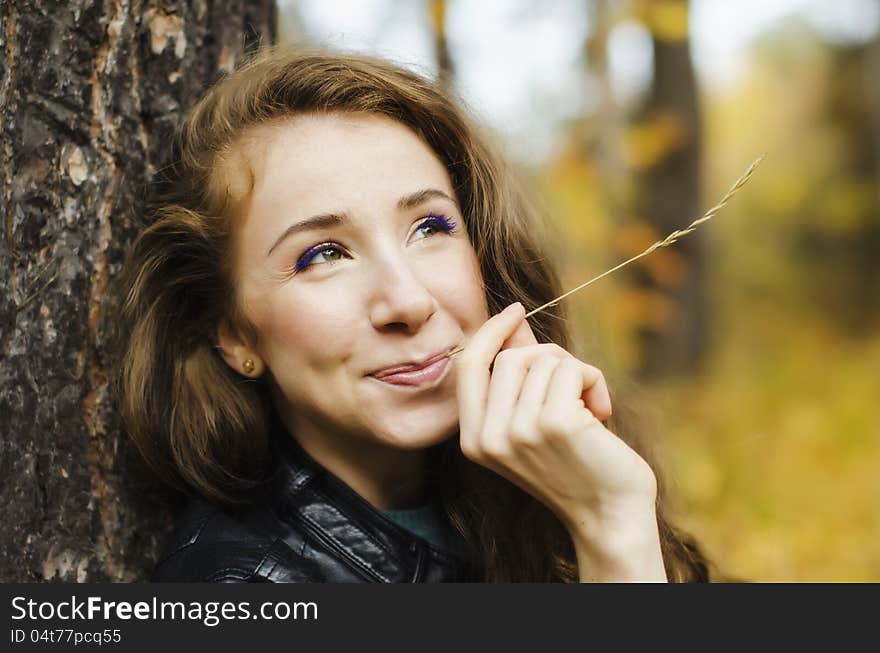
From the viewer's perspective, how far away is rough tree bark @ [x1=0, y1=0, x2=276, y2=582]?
187cm

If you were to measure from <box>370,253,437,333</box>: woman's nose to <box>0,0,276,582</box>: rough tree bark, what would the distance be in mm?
Result: 706

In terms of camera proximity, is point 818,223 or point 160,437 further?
point 818,223

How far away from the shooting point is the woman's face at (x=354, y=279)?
181cm

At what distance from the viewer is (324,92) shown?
197cm

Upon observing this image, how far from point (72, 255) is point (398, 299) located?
2.64ft

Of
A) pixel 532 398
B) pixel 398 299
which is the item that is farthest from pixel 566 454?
pixel 398 299

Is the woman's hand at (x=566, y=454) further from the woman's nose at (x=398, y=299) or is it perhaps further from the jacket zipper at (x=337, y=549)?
the jacket zipper at (x=337, y=549)

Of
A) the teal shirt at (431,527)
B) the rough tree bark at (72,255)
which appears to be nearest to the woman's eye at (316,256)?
the rough tree bark at (72,255)

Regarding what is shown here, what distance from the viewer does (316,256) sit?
1.88 m

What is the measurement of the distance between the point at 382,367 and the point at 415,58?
93 cm

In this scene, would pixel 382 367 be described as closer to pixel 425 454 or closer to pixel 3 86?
pixel 425 454

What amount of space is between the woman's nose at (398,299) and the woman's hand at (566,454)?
147 mm

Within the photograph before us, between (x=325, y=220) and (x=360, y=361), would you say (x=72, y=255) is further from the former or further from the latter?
(x=360, y=361)

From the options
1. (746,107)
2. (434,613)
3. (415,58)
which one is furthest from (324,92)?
(746,107)
